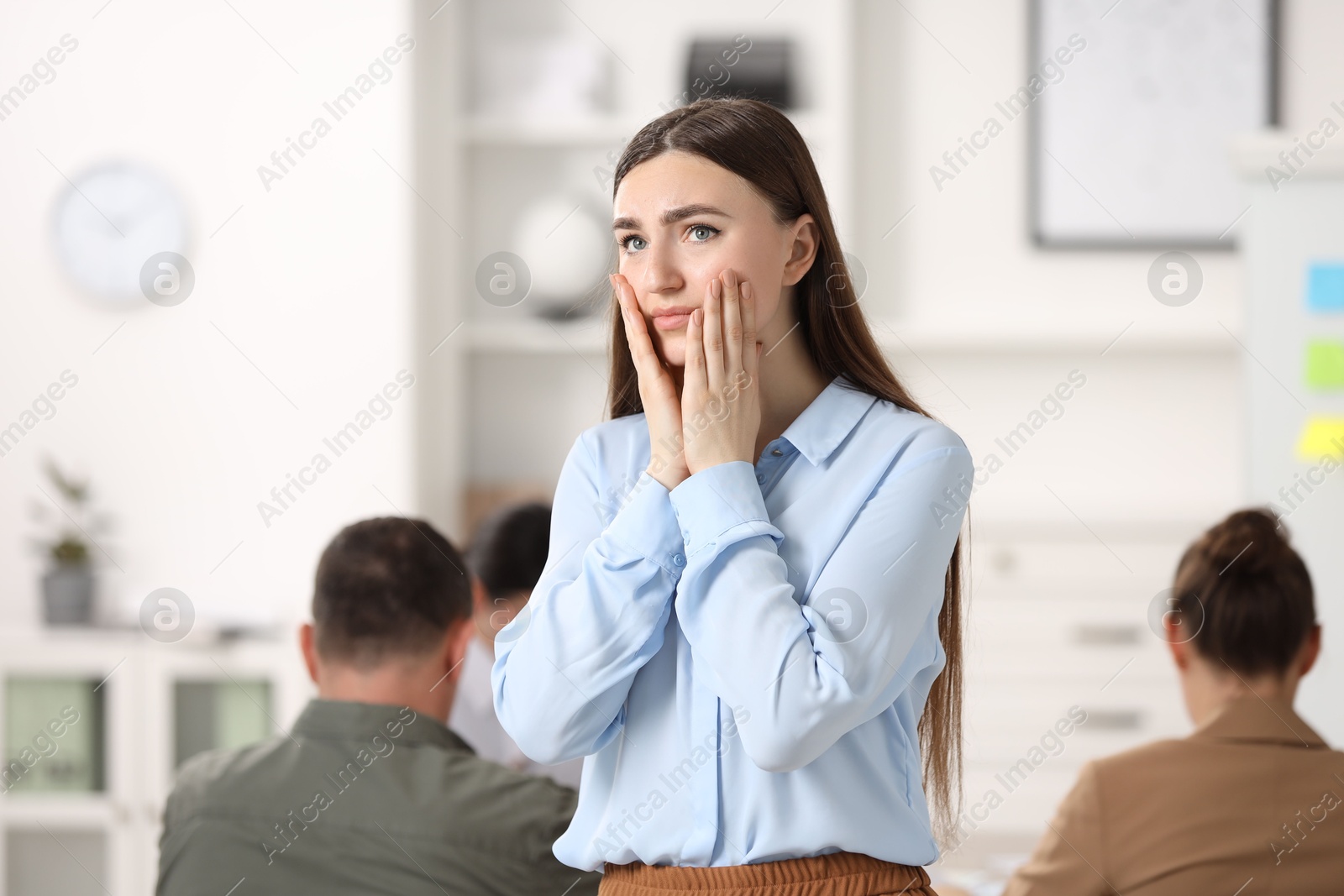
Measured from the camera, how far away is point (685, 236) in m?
1.08

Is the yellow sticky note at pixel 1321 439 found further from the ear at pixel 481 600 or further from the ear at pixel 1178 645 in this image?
the ear at pixel 481 600

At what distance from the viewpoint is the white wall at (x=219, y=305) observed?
326cm

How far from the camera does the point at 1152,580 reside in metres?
3.37

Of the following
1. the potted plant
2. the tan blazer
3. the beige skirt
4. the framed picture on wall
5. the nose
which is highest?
the framed picture on wall

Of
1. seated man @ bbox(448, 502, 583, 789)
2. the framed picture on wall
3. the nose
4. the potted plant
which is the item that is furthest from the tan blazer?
the potted plant

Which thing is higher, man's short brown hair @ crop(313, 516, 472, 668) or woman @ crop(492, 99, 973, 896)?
woman @ crop(492, 99, 973, 896)

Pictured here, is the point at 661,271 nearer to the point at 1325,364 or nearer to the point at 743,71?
the point at 1325,364

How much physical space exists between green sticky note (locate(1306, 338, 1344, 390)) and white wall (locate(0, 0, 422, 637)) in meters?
2.15

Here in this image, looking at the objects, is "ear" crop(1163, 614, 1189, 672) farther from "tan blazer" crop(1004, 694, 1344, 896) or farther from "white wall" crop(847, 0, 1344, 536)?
"white wall" crop(847, 0, 1344, 536)

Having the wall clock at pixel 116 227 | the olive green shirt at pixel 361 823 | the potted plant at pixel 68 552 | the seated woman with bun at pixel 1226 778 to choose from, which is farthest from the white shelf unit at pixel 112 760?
the seated woman with bun at pixel 1226 778

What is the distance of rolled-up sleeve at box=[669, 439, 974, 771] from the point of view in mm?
958

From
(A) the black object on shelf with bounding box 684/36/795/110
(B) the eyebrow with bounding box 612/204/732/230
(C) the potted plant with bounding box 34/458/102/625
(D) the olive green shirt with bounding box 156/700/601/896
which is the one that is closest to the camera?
(B) the eyebrow with bounding box 612/204/732/230

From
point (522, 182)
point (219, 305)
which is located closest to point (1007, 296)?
point (522, 182)

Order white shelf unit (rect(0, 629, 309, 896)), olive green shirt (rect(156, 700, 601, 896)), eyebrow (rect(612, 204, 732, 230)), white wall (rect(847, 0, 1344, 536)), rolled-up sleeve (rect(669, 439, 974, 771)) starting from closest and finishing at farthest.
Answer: rolled-up sleeve (rect(669, 439, 974, 771)), eyebrow (rect(612, 204, 732, 230)), olive green shirt (rect(156, 700, 601, 896)), white shelf unit (rect(0, 629, 309, 896)), white wall (rect(847, 0, 1344, 536))
